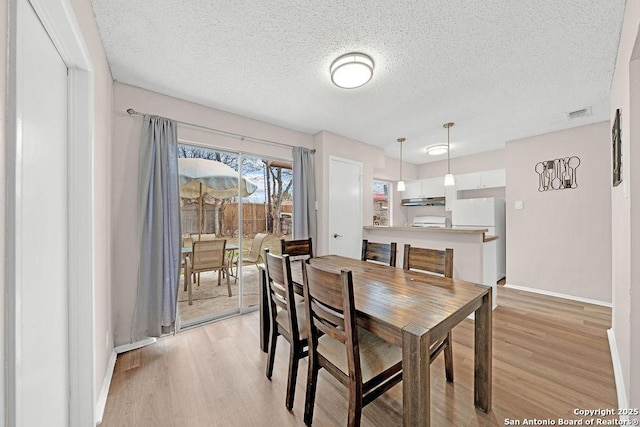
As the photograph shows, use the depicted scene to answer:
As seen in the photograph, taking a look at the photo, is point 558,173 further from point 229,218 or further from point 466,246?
point 229,218

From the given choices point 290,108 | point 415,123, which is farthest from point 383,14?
point 415,123

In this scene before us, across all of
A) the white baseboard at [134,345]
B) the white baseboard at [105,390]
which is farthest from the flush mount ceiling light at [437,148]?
the white baseboard at [105,390]

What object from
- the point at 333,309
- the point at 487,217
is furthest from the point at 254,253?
the point at 487,217

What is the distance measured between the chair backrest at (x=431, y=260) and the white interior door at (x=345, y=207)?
5.21 feet

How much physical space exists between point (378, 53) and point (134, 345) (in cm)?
331

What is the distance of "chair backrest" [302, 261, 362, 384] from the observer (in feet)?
3.92

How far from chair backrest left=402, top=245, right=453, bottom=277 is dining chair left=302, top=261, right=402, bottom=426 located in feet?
2.70

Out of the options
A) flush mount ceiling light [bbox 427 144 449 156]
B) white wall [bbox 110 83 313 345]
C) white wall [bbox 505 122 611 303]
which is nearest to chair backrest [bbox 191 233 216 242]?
white wall [bbox 110 83 313 345]

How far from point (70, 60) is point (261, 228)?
2348 mm

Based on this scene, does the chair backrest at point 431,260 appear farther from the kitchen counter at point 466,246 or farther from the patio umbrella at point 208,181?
the patio umbrella at point 208,181

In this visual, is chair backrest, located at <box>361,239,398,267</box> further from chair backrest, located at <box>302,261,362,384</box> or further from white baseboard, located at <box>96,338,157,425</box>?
white baseboard, located at <box>96,338,157,425</box>

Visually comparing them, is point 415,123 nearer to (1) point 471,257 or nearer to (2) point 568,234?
(1) point 471,257

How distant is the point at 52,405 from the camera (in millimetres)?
1063

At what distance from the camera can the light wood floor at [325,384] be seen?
59.5 inches
